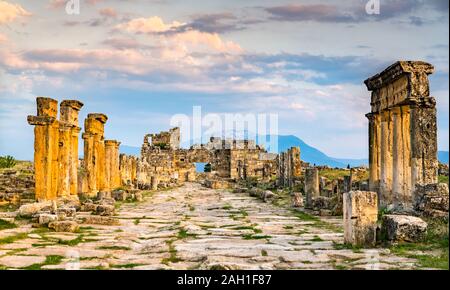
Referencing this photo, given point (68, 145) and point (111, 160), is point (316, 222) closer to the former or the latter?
point (68, 145)

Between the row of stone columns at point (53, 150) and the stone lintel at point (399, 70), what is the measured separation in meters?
10.2

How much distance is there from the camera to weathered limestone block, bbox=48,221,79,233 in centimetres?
1234

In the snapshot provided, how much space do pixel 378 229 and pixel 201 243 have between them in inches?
123

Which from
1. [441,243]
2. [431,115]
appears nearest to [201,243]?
[441,243]

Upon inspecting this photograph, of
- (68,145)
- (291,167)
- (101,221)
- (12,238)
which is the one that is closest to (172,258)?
(12,238)

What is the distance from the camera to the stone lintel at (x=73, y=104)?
68.5 feet

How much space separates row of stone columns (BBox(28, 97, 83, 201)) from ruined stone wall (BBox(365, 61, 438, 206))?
10.3 meters

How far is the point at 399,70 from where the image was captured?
15438mm

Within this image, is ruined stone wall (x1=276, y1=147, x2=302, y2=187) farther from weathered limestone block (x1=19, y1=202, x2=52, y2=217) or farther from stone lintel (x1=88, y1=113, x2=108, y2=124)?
weathered limestone block (x1=19, y1=202, x2=52, y2=217)

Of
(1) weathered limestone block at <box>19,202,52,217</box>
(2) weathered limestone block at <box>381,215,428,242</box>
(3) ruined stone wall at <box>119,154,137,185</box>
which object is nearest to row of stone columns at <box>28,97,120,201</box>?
(1) weathered limestone block at <box>19,202,52,217</box>

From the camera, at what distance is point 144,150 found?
200ft

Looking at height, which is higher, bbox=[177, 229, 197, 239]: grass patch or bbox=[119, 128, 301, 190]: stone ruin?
bbox=[119, 128, 301, 190]: stone ruin

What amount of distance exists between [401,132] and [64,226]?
9.62m
